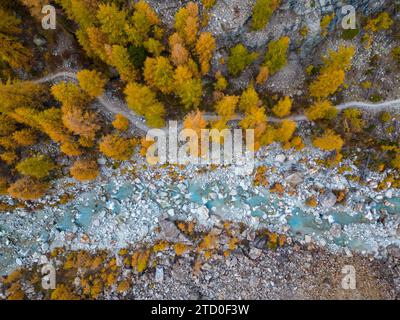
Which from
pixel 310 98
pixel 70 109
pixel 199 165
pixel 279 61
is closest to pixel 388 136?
pixel 310 98

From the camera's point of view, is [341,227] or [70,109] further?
[341,227]

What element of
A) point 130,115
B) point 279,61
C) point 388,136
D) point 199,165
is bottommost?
point 199,165

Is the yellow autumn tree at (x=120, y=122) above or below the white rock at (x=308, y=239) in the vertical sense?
above

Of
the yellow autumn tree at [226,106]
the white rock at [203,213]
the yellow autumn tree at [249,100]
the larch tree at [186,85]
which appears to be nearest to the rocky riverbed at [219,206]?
the white rock at [203,213]

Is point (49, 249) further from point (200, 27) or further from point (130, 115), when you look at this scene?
point (200, 27)

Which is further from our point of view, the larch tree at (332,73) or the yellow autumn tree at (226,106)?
the yellow autumn tree at (226,106)

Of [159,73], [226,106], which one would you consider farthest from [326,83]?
[159,73]

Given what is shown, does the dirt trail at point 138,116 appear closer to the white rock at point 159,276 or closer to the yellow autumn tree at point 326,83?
the yellow autumn tree at point 326,83

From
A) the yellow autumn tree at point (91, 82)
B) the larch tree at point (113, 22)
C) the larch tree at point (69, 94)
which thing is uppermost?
the larch tree at point (113, 22)

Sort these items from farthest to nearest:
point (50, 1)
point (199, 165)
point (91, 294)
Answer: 1. point (199, 165)
2. point (91, 294)
3. point (50, 1)

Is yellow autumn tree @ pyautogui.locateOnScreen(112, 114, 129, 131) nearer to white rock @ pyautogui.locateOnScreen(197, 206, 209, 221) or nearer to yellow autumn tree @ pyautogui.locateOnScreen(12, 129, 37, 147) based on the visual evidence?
yellow autumn tree @ pyautogui.locateOnScreen(12, 129, 37, 147)

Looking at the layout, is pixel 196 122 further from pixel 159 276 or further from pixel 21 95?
pixel 159 276
